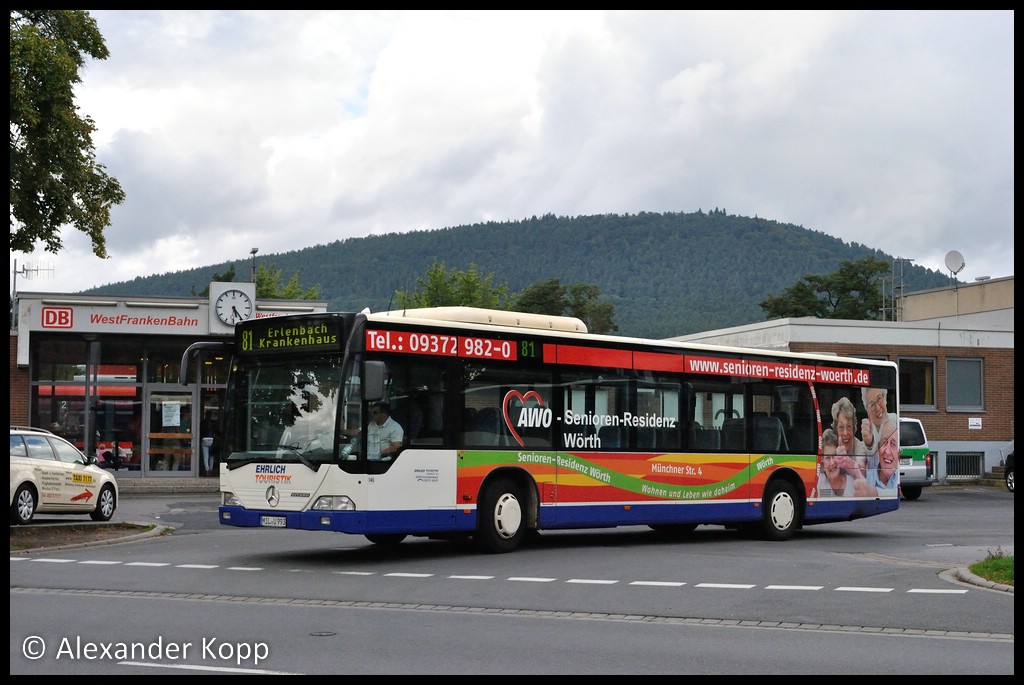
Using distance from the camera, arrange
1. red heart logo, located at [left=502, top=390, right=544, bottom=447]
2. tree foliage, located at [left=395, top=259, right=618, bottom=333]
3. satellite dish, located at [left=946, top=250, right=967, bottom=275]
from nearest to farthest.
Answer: red heart logo, located at [left=502, top=390, right=544, bottom=447]
satellite dish, located at [left=946, top=250, right=967, bottom=275]
tree foliage, located at [left=395, top=259, right=618, bottom=333]

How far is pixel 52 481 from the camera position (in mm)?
22625

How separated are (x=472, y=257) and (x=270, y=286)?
74254 millimetres

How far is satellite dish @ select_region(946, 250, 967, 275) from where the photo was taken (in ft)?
183

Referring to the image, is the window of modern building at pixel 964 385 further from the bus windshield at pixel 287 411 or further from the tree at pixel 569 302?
the tree at pixel 569 302

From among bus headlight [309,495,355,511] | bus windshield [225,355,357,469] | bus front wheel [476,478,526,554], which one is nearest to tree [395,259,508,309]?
bus front wheel [476,478,526,554]

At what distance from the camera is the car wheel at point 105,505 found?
77.6 feet

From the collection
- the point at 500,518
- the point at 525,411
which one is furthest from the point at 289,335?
the point at 500,518

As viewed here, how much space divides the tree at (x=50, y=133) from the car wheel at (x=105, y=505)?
4810 mm

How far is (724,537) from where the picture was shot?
70.9 feet

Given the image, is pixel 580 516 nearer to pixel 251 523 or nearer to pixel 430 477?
pixel 430 477

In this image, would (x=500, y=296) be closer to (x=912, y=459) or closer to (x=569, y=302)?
(x=569, y=302)

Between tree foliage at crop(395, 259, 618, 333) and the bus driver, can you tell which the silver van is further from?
tree foliage at crop(395, 259, 618, 333)

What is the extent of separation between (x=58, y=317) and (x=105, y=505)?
16.6 meters

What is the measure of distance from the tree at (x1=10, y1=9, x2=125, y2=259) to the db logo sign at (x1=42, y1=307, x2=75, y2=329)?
17.9m
